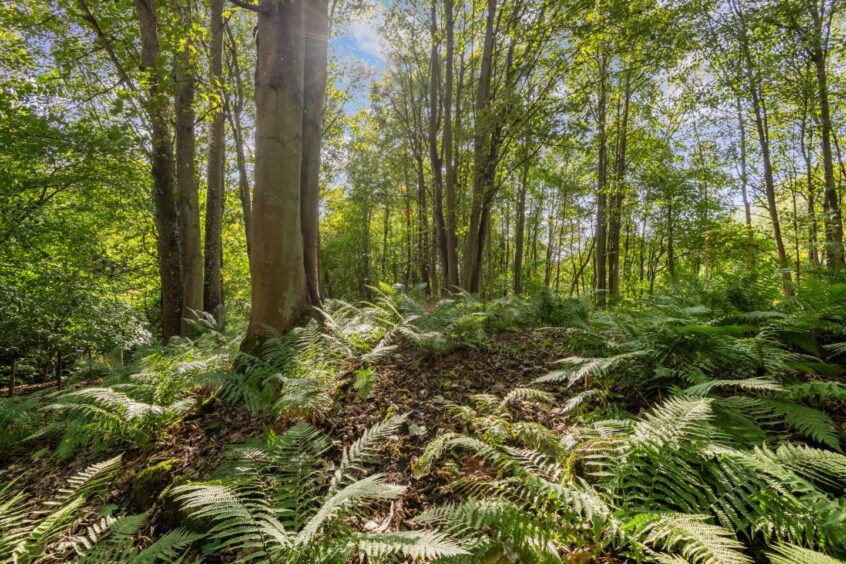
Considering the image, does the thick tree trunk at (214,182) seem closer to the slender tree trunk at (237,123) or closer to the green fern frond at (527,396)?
the slender tree trunk at (237,123)

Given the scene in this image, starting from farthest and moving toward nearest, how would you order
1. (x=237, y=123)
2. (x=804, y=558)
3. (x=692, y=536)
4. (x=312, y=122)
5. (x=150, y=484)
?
(x=237, y=123), (x=312, y=122), (x=150, y=484), (x=692, y=536), (x=804, y=558)

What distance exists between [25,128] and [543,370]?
843cm

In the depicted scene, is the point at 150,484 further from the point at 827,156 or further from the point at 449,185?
the point at 827,156

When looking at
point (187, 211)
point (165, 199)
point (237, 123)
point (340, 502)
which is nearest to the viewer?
point (340, 502)

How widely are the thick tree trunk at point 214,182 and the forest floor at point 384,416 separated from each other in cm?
518

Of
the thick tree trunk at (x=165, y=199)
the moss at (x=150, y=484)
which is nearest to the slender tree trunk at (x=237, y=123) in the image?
the thick tree trunk at (x=165, y=199)

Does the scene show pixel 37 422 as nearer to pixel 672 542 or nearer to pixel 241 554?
pixel 241 554

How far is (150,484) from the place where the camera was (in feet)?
8.45

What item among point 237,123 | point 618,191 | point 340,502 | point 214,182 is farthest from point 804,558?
point 237,123

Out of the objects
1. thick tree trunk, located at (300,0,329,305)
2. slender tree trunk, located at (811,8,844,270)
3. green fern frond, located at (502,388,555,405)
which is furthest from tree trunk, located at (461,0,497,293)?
slender tree trunk, located at (811,8,844,270)

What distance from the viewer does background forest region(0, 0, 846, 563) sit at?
1577mm

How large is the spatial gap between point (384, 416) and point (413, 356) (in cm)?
123

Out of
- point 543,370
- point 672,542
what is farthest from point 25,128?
point 672,542

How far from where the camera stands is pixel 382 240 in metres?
30.0
